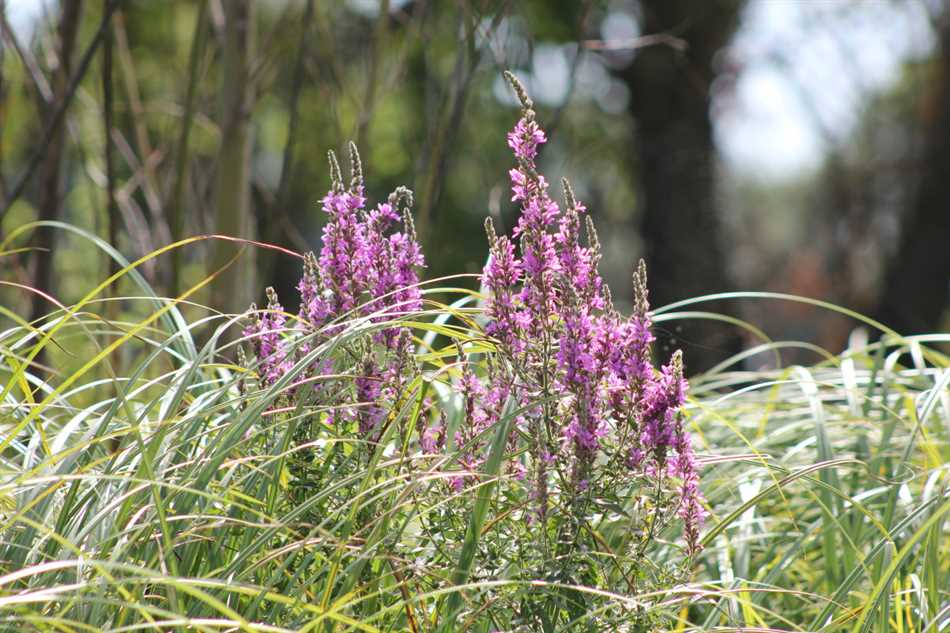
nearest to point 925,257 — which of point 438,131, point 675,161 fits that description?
point 675,161

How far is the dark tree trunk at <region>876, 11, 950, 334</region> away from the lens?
25.3ft

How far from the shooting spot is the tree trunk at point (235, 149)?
8.98ft

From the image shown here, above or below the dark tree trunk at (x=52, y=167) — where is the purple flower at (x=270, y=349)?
below

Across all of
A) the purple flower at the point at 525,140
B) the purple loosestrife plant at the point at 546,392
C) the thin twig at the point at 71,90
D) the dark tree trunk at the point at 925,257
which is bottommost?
the dark tree trunk at the point at 925,257

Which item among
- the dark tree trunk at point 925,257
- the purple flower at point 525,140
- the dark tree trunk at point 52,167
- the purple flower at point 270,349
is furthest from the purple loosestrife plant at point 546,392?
the dark tree trunk at point 925,257

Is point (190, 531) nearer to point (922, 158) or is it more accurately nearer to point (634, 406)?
point (634, 406)

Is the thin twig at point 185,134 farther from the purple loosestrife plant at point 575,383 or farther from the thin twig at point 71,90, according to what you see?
the purple loosestrife plant at point 575,383

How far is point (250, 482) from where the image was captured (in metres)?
1.61

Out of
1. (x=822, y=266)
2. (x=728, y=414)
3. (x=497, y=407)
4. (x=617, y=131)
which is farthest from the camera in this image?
(x=822, y=266)

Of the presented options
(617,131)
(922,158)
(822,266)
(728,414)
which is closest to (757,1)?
(922,158)

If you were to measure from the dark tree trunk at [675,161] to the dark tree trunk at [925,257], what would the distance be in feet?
6.76

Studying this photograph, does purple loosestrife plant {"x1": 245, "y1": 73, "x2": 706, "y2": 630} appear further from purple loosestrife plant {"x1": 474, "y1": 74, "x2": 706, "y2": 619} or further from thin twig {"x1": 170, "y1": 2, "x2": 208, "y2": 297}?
thin twig {"x1": 170, "y1": 2, "x2": 208, "y2": 297}

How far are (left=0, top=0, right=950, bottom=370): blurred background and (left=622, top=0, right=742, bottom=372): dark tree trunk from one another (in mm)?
15

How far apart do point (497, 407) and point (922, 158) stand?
24.8ft
